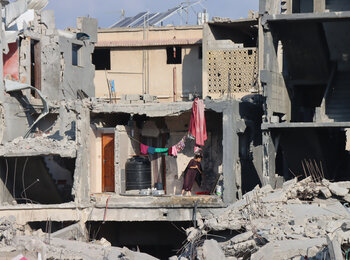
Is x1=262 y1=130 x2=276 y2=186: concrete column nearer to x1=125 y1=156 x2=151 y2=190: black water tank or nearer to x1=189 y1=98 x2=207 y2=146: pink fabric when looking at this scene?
x1=189 y1=98 x2=207 y2=146: pink fabric

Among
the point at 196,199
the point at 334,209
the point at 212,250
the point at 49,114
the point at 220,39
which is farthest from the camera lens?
the point at 220,39

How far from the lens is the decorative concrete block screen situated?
3058 cm

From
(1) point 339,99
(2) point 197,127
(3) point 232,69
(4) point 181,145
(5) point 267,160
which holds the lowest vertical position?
(5) point 267,160

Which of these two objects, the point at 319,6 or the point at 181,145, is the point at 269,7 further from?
the point at 181,145

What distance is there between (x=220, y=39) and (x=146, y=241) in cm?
999

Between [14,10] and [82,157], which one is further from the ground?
[14,10]

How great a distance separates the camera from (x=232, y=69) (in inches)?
1211

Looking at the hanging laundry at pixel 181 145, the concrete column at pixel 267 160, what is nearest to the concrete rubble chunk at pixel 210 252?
the concrete column at pixel 267 160

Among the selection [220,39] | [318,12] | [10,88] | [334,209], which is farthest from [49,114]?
[334,209]

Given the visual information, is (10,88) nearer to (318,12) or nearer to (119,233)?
(119,233)

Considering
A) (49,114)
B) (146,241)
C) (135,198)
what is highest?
(49,114)

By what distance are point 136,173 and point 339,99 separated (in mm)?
6987

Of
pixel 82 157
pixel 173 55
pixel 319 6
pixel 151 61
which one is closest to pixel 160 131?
pixel 82 157

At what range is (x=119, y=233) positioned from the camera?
26.1 metres
